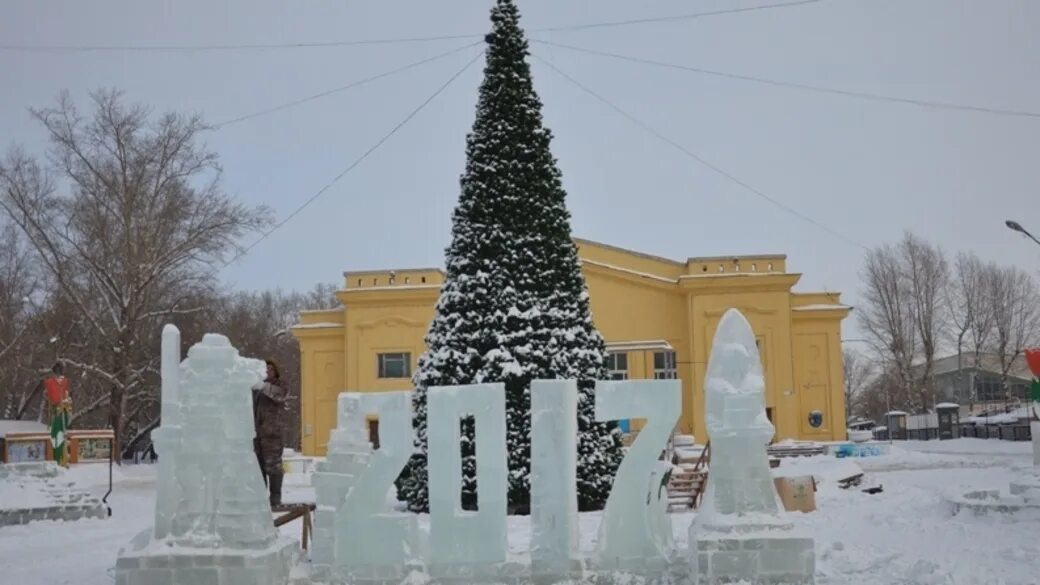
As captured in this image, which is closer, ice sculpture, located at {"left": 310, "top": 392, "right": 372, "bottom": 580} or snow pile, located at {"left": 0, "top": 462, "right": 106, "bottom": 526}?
ice sculpture, located at {"left": 310, "top": 392, "right": 372, "bottom": 580}

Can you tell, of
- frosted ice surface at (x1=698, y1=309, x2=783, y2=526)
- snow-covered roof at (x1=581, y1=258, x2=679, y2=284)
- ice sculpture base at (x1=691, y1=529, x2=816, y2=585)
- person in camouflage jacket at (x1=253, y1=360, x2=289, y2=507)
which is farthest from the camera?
snow-covered roof at (x1=581, y1=258, x2=679, y2=284)

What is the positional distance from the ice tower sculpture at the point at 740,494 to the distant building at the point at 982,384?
65.6 m

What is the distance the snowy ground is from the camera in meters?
8.40

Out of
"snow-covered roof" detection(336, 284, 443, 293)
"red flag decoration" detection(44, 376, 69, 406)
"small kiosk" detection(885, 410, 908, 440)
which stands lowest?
"small kiosk" detection(885, 410, 908, 440)

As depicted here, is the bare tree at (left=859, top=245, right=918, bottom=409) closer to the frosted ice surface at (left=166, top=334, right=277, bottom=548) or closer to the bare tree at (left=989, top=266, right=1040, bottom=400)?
the bare tree at (left=989, top=266, right=1040, bottom=400)

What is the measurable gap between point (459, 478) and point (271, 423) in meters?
3.22

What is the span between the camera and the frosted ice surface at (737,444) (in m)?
7.60

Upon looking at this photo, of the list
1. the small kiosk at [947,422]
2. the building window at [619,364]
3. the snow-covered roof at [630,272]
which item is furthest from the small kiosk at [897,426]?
the building window at [619,364]

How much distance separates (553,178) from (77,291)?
98.6ft

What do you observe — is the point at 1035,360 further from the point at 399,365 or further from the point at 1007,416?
the point at 1007,416

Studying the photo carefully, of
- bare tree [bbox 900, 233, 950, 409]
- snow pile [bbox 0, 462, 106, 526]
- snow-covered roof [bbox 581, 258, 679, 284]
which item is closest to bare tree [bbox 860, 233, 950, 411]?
bare tree [bbox 900, 233, 950, 409]

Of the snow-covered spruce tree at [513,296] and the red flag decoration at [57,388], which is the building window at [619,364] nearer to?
the red flag decoration at [57,388]

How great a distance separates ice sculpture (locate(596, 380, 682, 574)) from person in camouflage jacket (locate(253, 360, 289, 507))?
411cm

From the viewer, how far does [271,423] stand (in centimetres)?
1041
